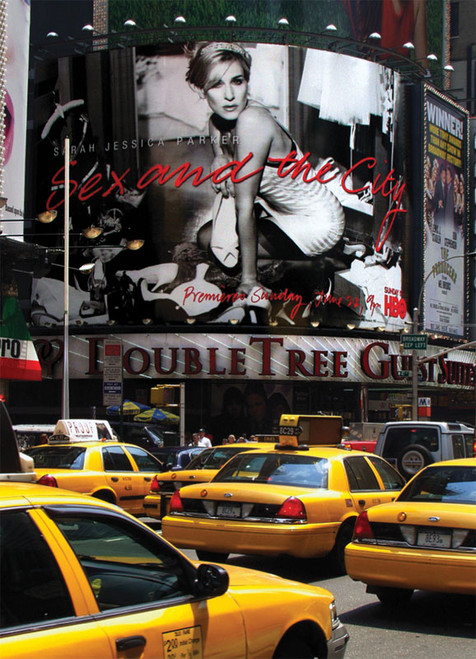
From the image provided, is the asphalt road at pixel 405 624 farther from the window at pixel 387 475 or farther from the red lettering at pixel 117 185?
the red lettering at pixel 117 185

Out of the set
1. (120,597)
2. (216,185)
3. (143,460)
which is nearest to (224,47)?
(216,185)

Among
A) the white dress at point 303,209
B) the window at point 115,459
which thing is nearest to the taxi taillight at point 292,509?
the window at point 115,459

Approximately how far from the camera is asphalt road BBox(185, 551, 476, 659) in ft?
23.9

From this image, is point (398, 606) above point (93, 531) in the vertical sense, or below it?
below

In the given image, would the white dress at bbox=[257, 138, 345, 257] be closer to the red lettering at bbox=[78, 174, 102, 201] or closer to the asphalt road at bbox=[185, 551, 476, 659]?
the red lettering at bbox=[78, 174, 102, 201]

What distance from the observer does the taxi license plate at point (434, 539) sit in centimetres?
809

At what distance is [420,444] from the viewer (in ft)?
61.0

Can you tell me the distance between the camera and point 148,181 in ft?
144

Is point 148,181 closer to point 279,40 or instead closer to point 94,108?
point 94,108

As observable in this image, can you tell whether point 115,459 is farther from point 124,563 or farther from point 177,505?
point 124,563

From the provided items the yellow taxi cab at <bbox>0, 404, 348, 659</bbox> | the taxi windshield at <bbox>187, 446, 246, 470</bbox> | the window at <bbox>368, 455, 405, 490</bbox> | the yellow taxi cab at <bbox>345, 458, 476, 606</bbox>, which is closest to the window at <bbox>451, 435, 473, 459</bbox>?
the taxi windshield at <bbox>187, 446, 246, 470</bbox>

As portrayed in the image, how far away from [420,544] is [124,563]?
166 inches

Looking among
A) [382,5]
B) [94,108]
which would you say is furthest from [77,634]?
[382,5]

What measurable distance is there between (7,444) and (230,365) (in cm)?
3898
